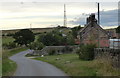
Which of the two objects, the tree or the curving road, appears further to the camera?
the tree

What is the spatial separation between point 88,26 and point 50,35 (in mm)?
18048

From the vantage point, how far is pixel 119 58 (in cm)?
2322

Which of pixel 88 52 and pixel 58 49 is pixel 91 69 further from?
pixel 58 49

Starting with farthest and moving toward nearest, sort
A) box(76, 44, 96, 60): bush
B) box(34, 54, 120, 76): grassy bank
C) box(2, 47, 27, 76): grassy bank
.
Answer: box(76, 44, 96, 60): bush, box(2, 47, 27, 76): grassy bank, box(34, 54, 120, 76): grassy bank

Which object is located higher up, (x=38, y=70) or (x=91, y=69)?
(x=91, y=69)

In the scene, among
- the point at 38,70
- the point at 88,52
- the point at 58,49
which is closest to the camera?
the point at 38,70

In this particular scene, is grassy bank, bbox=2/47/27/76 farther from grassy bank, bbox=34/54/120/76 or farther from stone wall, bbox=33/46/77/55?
stone wall, bbox=33/46/77/55

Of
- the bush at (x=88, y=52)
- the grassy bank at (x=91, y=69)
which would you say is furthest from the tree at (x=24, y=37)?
the grassy bank at (x=91, y=69)

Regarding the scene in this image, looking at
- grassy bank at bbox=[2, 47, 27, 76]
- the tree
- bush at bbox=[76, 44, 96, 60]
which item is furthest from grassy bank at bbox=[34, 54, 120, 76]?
the tree

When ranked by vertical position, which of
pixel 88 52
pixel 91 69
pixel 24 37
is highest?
pixel 91 69

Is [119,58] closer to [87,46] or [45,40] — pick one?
[87,46]

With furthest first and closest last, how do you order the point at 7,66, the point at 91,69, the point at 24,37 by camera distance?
the point at 24,37, the point at 7,66, the point at 91,69

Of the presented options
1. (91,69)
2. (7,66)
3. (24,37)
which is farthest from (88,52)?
(24,37)

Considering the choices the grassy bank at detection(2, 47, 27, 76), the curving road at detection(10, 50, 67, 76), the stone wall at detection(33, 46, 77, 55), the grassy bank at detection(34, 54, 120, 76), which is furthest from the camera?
the stone wall at detection(33, 46, 77, 55)
